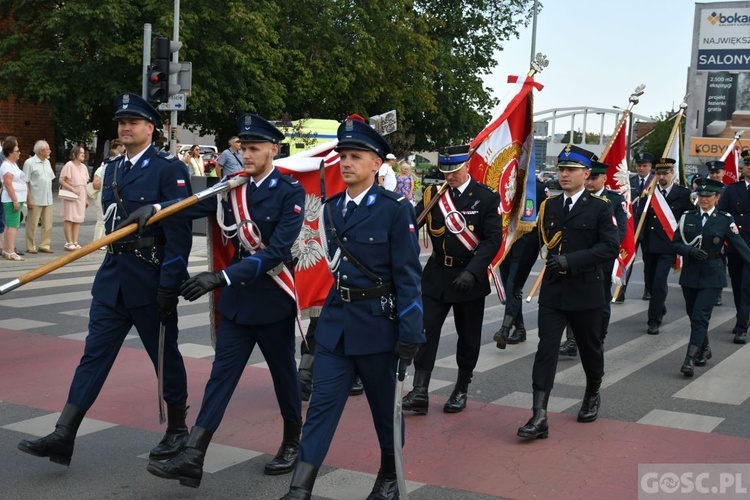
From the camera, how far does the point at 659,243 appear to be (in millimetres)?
12234

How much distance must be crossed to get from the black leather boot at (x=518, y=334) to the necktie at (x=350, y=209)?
18.4 feet

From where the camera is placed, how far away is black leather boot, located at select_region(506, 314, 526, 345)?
10500 millimetres

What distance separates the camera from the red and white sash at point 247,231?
5.58 meters

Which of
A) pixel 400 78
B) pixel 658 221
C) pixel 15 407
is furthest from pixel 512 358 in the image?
pixel 400 78

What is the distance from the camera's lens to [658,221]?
40.7 feet

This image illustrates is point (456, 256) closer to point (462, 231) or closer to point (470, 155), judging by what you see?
point (462, 231)

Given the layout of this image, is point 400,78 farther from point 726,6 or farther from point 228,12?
point 726,6

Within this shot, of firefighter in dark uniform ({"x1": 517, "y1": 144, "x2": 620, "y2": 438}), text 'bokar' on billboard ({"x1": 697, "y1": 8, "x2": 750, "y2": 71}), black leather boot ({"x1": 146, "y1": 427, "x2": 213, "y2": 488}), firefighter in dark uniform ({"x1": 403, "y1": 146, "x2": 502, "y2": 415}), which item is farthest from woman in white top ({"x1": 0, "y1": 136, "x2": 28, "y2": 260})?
text 'bokar' on billboard ({"x1": 697, "y1": 8, "x2": 750, "y2": 71})

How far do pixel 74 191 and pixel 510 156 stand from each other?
31.9 feet

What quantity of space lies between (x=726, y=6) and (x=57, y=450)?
3120cm

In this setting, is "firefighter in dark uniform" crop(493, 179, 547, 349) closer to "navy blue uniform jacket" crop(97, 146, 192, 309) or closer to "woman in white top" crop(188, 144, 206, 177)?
"navy blue uniform jacket" crop(97, 146, 192, 309)

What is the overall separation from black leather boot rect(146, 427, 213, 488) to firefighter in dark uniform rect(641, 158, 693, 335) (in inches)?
293

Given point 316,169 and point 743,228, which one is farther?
point 743,228

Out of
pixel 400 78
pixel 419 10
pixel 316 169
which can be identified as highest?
pixel 419 10
